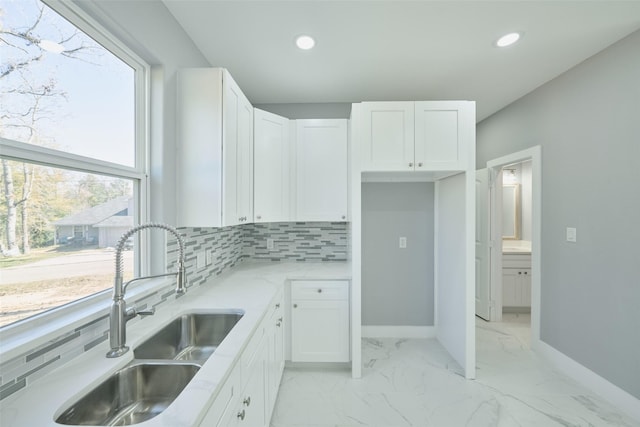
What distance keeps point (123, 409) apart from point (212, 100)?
1574mm

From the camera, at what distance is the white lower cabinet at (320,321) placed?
2287mm

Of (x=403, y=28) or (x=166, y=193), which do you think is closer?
(x=166, y=193)

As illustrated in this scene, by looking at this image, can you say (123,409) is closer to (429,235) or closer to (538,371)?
(429,235)

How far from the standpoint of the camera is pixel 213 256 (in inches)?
85.4

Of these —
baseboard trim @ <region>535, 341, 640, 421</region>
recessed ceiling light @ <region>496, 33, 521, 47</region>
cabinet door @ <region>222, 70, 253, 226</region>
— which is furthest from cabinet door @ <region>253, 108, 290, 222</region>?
baseboard trim @ <region>535, 341, 640, 421</region>

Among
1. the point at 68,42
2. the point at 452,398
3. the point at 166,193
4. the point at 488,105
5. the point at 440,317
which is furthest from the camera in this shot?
the point at 488,105

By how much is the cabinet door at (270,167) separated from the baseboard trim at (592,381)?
2753 mm

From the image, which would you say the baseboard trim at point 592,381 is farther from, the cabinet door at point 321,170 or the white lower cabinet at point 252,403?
the white lower cabinet at point 252,403

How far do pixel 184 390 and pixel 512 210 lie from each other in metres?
4.90

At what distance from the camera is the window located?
87 centimetres

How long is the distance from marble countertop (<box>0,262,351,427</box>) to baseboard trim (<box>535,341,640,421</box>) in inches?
99.6

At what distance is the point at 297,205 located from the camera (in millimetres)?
2609

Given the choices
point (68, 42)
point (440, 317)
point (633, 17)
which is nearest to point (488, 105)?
point (633, 17)

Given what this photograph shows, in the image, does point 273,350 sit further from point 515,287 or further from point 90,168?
point 515,287
